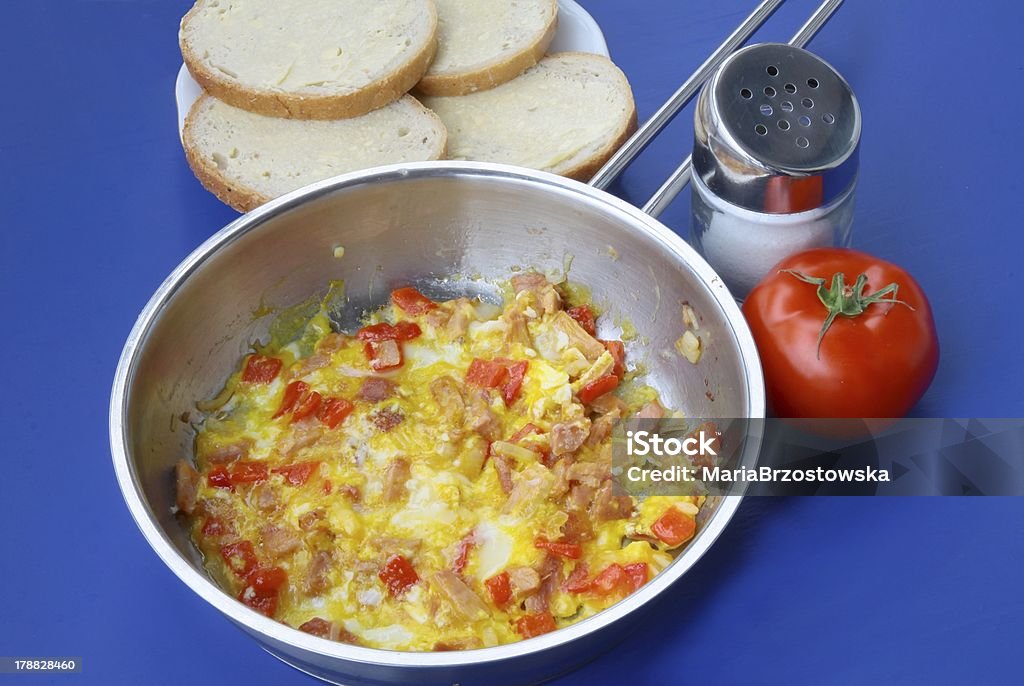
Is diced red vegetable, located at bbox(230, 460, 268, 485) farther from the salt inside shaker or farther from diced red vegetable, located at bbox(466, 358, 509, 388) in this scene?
the salt inside shaker

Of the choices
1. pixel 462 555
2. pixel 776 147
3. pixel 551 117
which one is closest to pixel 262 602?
pixel 462 555

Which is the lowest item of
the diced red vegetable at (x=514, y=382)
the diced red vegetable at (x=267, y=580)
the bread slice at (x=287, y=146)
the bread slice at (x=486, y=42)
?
the diced red vegetable at (x=267, y=580)

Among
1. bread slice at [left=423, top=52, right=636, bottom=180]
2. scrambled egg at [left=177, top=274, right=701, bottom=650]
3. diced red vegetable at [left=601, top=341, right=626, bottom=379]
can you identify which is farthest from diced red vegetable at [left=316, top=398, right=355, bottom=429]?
bread slice at [left=423, top=52, right=636, bottom=180]

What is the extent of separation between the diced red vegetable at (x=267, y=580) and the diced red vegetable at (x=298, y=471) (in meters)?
0.25

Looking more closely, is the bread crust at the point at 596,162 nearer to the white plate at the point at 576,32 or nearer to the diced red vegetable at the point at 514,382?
the white plate at the point at 576,32

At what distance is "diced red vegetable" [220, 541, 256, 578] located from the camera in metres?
2.57

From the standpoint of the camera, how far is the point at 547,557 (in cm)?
252

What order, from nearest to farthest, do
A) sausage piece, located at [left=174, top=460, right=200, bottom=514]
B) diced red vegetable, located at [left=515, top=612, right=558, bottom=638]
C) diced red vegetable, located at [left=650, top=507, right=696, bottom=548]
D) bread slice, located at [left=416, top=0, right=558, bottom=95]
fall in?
diced red vegetable, located at [left=515, top=612, right=558, bottom=638] → diced red vegetable, located at [left=650, top=507, right=696, bottom=548] → sausage piece, located at [left=174, top=460, right=200, bottom=514] → bread slice, located at [left=416, top=0, right=558, bottom=95]

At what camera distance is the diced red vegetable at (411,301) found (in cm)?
317

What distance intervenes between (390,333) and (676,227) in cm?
101

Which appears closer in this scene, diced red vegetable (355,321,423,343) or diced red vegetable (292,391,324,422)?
diced red vegetable (292,391,324,422)

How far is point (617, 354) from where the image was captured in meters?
→ 3.03

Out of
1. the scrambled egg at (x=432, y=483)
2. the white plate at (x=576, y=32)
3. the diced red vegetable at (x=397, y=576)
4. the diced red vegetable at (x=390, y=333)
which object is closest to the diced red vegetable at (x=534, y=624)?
the scrambled egg at (x=432, y=483)

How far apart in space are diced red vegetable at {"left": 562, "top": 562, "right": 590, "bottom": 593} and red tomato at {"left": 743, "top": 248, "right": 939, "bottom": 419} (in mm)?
708
